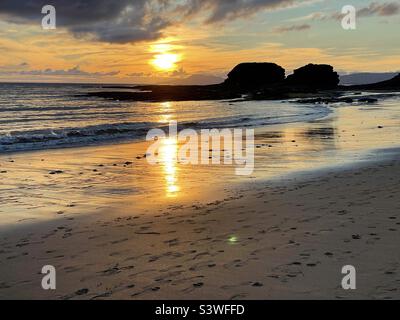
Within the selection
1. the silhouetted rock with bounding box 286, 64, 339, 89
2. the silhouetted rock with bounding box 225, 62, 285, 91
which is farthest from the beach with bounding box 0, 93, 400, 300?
the silhouetted rock with bounding box 225, 62, 285, 91

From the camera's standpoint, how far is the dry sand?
5.20m

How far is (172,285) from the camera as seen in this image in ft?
17.4

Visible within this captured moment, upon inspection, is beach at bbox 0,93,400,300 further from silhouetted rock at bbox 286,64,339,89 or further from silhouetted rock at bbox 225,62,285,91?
silhouetted rock at bbox 225,62,285,91

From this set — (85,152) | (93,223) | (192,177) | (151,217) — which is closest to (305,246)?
(151,217)

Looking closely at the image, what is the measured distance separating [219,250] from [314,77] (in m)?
136

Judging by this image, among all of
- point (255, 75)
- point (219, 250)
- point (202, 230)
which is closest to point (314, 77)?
point (255, 75)

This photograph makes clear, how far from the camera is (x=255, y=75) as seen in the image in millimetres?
142875

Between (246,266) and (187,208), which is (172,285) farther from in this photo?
(187,208)

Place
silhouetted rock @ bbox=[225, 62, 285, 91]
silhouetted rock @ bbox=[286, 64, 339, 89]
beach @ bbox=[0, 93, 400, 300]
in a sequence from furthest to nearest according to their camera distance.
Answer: silhouetted rock @ bbox=[225, 62, 285, 91] → silhouetted rock @ bbox=[286, 64, 339, 89] → beach @ bbox=[0, 93, 400, 300]

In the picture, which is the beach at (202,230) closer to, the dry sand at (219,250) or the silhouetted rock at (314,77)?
the dry sand at (219,250)

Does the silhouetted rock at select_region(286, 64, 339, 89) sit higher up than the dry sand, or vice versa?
the silhouetted rock at select_region(286, 64, 339, 89)

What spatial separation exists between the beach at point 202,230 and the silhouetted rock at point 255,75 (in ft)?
421

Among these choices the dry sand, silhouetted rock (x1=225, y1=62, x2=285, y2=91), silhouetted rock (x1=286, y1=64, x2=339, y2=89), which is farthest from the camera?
silhouetted rock (x1=225, y1=62, x2=285, y2=91)

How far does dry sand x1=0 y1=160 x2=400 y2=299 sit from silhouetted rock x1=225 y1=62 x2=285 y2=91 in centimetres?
13198
